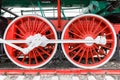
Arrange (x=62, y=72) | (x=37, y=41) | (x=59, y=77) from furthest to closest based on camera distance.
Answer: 1. (x=37, y=41)
2. (x=62, y=72)
3. (x=59, y=77)

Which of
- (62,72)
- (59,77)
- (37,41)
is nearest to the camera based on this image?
(59,77)

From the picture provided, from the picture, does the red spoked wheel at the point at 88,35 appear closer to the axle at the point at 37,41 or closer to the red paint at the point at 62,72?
the axle at the point at 37,41

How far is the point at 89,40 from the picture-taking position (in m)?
3.27

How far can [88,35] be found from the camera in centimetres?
333

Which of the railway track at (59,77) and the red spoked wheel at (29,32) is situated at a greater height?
the red spoked wheel at (29,32)

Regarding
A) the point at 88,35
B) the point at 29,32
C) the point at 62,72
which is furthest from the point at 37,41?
the point at 88,35

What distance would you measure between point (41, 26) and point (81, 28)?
49cm

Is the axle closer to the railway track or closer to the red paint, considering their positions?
the red paint

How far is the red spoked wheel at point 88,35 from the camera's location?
3.30 meters

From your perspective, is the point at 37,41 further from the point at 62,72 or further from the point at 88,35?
the point at 88,35

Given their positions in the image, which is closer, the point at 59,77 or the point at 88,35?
the point at 59,77

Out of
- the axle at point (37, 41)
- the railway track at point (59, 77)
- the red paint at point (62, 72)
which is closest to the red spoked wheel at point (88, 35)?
the axle at point (37, 41)

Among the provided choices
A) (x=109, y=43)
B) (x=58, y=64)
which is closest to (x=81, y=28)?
(x=109, y=43)

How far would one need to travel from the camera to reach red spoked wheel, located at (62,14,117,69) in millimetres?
3305
